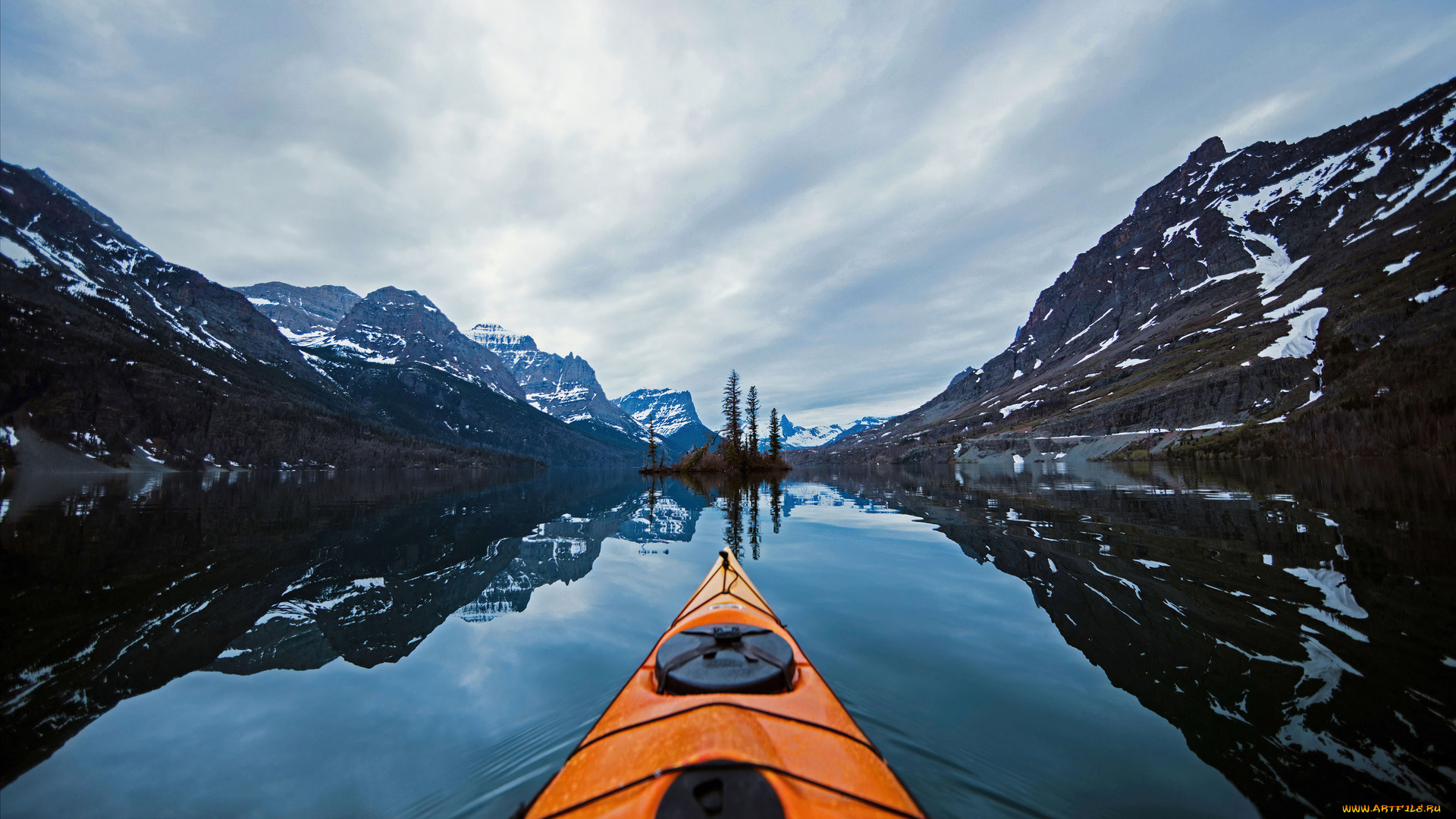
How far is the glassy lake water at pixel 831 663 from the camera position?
4.32 meters

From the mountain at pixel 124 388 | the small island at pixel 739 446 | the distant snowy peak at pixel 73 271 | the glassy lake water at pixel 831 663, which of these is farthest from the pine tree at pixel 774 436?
the distant snowy peak at pixel 73 271

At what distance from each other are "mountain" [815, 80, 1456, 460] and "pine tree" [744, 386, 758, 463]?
61987 mm

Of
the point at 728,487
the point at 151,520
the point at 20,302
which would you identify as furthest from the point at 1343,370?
the point at 20,302

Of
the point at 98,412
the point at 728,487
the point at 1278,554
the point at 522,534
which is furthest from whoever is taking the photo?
the point at 98,412

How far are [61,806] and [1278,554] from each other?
18.9m

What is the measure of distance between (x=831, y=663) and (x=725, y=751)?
4584 mm

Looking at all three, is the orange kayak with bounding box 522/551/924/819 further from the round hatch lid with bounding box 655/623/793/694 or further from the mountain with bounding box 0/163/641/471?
the mountain with bounding box 0/163/641/471

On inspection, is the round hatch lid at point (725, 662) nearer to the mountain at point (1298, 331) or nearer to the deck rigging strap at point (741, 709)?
the deck rigging strap at point (741, 709)

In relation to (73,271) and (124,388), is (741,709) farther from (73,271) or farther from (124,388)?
(73,271)

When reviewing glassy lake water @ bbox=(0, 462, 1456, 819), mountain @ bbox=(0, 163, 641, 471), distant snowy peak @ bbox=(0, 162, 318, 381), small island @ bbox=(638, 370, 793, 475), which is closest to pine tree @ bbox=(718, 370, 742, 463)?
small island @ bbox=(638, 370, 793, 475)

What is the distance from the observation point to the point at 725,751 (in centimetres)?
278

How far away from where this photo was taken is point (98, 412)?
363 ft

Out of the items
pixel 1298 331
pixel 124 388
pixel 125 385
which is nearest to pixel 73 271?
pixel 125 385

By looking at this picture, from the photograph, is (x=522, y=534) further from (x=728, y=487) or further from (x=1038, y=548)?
(x=728, y=487)
